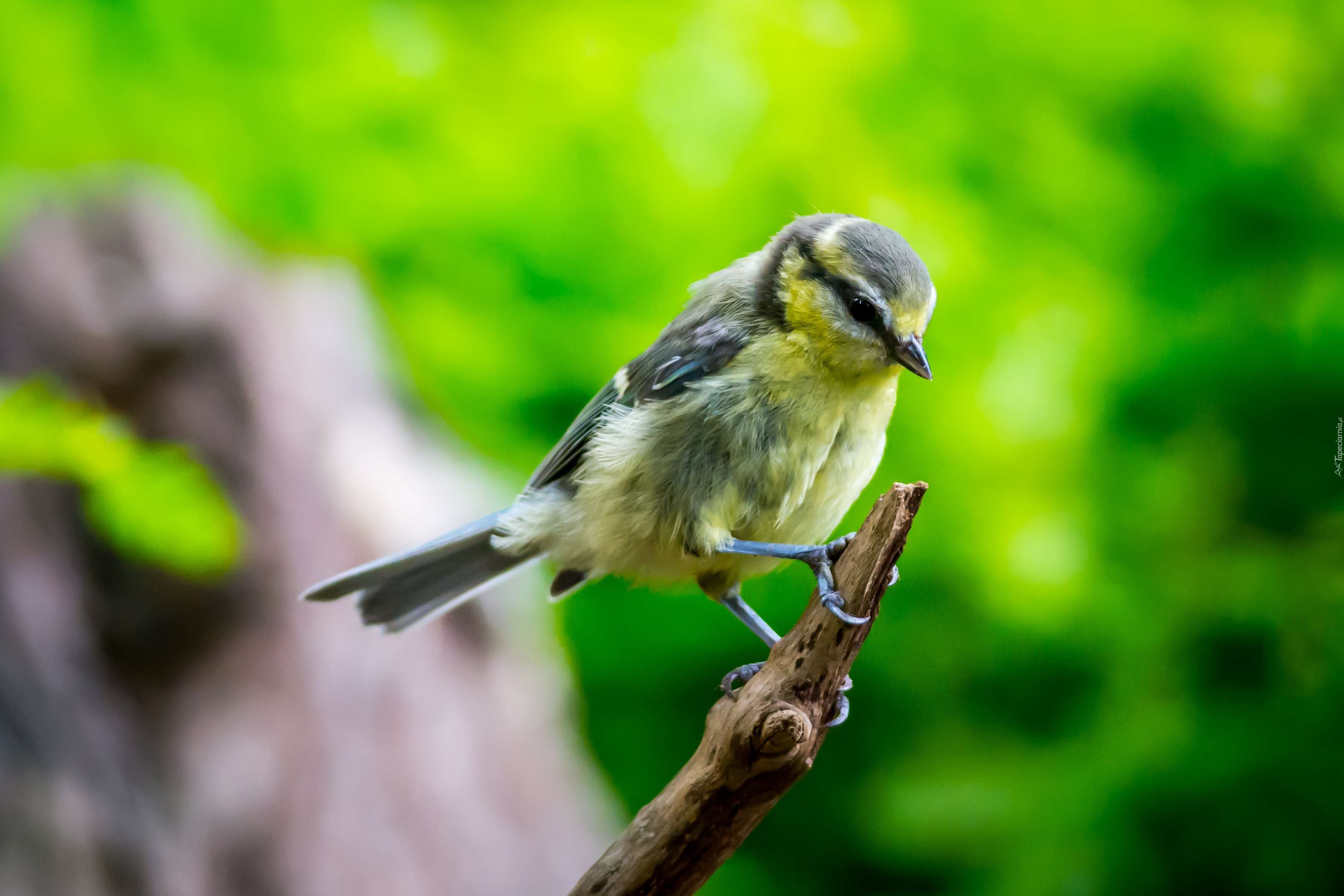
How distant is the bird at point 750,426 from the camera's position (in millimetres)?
1899

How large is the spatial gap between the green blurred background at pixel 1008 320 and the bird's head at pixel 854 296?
103 cm

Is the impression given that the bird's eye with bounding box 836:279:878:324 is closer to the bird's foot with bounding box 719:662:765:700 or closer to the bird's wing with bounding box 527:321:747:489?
the bird's wing with bounding box 527:321:747:489

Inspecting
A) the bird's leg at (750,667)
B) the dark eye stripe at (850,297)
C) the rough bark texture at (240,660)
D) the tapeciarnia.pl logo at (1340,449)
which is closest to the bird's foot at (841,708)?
the bird's leg at (750,667)

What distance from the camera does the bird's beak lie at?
71.6 inches

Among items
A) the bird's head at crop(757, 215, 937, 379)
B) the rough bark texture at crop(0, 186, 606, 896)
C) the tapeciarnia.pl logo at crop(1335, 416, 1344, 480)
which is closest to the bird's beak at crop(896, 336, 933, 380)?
the bird's head at crop(757, 215, 937, 379)

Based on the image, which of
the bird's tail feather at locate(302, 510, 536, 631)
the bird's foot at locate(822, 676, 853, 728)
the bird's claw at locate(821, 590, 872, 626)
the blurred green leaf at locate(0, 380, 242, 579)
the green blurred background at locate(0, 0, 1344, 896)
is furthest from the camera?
the green blurred background at locate(0, 0, 1344, 896)

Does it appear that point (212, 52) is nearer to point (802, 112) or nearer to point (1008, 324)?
point (802, 112)

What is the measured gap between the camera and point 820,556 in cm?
174

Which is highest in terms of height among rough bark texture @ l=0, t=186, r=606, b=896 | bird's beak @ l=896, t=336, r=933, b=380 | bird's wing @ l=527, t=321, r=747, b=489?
bird's beak @ l=896, t=336, r=933, b=380

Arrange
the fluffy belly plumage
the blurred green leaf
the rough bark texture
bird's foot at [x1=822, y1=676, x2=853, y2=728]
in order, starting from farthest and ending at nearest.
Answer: the rough bark texture → the fluffy belly plumage → bird's foot at [x1=822, y1=676, x2=853, y2=728] → the blurred green leaf

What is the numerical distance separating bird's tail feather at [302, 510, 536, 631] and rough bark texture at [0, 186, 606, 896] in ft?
4.14

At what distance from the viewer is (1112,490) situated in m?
3.20

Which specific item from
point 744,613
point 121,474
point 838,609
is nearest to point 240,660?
point 744,613

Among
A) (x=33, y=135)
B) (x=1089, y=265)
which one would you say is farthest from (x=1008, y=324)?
(x=33, y=135)
